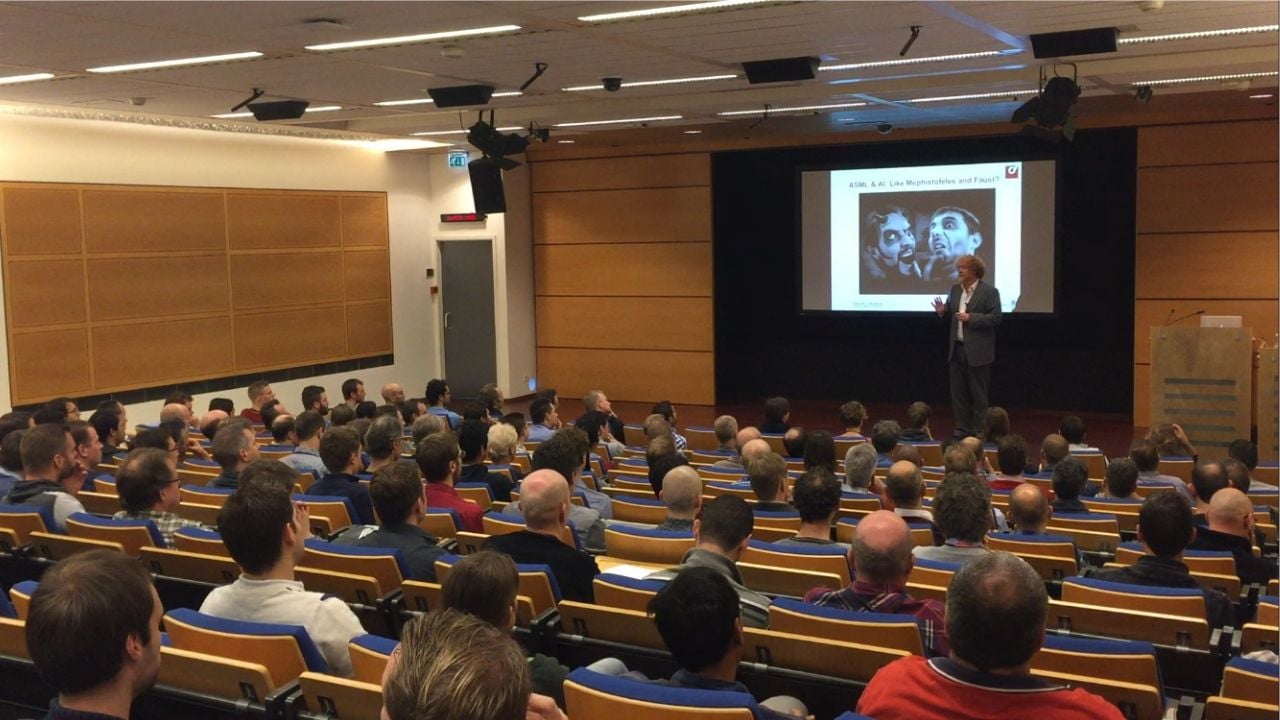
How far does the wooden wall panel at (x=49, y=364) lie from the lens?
10562mm

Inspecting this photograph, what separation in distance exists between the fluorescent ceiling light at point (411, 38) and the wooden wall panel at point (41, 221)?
5118 millimetres

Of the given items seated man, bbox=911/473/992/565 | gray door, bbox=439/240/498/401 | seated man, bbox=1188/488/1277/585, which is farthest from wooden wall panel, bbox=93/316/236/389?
seated man, bbox=1188/488/1277/585

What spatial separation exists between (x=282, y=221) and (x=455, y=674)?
41.9 feet

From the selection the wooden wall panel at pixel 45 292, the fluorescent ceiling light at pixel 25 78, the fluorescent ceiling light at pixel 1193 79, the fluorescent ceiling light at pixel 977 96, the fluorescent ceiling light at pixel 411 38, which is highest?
the fluorescent ceiling light at pixel 977 96

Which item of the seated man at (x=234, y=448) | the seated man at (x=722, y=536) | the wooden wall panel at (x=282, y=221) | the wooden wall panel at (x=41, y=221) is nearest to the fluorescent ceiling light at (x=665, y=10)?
the seated man at (x=234, y=448)

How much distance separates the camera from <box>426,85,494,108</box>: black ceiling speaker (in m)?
9.18

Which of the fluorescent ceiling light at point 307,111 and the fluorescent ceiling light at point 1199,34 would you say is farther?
the fluorescent ceiling light at point 307,111

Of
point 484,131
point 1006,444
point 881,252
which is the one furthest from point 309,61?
point 881,252

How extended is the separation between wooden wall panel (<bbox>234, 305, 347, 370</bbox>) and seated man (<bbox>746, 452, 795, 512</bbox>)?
30.3 ft

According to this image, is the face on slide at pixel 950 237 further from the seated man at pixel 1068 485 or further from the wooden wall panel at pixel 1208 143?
the seated man at pixel 1068 485

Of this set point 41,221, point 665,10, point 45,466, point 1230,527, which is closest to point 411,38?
point 665,10

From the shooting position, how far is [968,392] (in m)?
10.3

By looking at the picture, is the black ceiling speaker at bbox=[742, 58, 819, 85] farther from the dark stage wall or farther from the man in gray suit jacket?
the dark stage wall

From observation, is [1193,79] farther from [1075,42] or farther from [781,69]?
[781,69]
